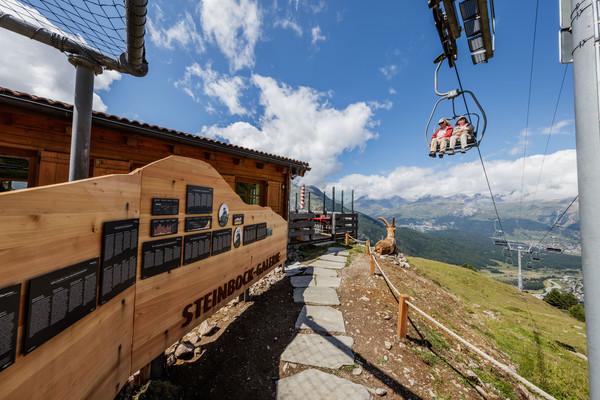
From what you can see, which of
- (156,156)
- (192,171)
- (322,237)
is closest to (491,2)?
(192,171)

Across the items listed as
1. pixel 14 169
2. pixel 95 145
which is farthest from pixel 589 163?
pixel 14 169

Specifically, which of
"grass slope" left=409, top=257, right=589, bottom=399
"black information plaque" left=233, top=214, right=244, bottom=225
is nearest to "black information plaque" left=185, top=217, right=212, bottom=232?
"black information plaque" left=233, top=214, right=244, bottom=225

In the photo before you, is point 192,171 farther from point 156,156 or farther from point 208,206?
point 156,156

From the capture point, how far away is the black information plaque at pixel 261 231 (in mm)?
5289

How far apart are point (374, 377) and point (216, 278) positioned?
311 centimetres

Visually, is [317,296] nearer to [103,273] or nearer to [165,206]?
[165,206]

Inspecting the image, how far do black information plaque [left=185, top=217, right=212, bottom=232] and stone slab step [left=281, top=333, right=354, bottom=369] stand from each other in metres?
2.72

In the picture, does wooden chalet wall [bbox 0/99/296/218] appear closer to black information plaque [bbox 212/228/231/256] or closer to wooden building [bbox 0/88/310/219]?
wooden building [bbox 0/88/310/219]

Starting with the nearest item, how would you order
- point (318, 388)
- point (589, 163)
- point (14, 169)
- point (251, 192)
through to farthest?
1. point (589, 163)
2. point (318, 388)
3. point (14, 169)
4. point (251, 192)

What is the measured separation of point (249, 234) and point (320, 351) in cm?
271

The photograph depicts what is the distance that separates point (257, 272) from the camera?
5398 mm

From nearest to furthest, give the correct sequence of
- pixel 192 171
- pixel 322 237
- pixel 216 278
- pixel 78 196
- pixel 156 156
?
pixel 78 196, pixel 192 171, pixel 216 278, pixel 156 156, pixel 322 237

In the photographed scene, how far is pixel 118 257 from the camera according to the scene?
210cm

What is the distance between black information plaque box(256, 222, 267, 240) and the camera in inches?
208
